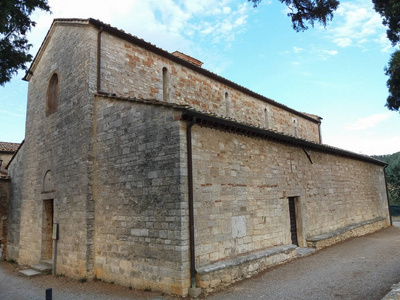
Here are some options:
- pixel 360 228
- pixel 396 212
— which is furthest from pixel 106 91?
pixel 396 212

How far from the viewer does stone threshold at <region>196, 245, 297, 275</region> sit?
6.61 meters

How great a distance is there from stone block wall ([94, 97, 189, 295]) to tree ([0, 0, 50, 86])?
239cm

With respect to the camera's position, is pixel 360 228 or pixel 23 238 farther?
pixel 360 228

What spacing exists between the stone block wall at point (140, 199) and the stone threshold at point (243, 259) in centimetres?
53

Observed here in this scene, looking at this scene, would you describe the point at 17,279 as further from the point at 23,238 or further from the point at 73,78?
the point at 73,78

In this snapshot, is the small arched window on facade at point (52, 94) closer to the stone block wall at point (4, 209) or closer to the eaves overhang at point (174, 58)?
the eaves overhang at point (174, 58)

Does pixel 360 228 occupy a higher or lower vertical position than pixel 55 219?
lower

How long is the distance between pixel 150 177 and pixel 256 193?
343 centimetres

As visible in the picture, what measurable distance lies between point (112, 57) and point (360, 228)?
13.5 meters

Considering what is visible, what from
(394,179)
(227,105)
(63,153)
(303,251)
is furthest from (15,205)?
(394,179)

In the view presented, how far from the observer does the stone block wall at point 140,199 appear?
6.57 m

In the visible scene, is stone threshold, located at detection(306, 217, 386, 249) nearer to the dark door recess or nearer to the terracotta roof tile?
the dark door recess

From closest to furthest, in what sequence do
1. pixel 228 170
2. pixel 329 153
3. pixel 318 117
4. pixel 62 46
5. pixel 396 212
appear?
pixel 228 170, pixel 62 46, pixel 329 153, pixel 318 117, pixel 396 212

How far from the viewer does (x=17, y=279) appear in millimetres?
9453
